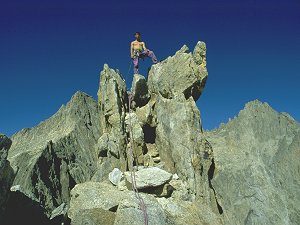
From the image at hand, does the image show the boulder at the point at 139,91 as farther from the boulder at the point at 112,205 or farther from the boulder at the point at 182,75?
the boulder at the point at 112,205

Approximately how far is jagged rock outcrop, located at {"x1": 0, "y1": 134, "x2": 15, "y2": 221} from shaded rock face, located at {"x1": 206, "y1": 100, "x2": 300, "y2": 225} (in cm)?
8939

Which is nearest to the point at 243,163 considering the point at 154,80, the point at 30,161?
the point at 30,161

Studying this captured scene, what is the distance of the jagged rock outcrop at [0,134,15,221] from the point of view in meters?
18.8

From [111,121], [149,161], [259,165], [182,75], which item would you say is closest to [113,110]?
[111,121]

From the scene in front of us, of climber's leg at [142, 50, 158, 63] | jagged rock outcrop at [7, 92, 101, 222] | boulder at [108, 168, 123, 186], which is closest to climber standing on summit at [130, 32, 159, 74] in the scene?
climber's leg at [142, 50, 158, 63]

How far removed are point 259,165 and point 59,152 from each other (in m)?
80.3

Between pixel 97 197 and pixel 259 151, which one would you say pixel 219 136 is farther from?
pixel 97 197

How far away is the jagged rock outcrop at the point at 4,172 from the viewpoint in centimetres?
1881

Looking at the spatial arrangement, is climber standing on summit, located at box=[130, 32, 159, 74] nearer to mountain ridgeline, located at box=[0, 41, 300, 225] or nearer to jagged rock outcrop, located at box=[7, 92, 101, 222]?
mountain ridgeline, located at box=[0, 41, 300, 225]

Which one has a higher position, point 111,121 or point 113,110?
point 113,110

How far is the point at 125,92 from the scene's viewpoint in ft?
85.7

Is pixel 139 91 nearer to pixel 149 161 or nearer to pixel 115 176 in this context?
pixel 149 161

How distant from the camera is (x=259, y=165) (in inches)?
5030

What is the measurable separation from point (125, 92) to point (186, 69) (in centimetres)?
401
